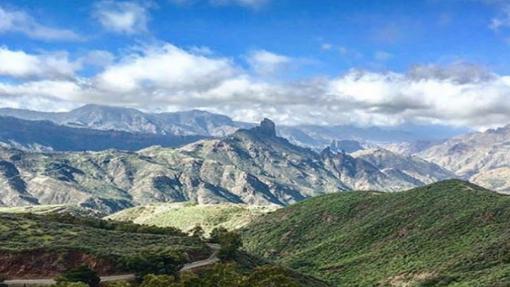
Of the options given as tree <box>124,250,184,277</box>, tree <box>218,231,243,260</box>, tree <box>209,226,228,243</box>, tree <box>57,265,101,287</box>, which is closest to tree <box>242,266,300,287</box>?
tree <box>124,250,184,277</box>

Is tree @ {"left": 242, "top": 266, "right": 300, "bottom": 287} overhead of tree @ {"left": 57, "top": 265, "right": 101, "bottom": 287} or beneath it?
overhead

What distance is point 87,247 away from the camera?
390 ft

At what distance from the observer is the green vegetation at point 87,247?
362ft

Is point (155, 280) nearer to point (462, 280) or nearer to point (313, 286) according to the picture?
point (313, 286)

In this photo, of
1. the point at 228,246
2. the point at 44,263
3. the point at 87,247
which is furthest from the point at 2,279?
the point at 228,246

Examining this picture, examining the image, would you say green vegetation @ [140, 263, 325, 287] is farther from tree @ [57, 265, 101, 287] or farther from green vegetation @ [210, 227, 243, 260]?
green vegetation @ [210, 227, 243, 260]

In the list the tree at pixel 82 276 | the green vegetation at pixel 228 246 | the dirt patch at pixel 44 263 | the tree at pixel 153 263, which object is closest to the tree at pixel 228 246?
the green vegetation at pixel 228 246

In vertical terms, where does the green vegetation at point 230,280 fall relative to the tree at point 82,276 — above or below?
above

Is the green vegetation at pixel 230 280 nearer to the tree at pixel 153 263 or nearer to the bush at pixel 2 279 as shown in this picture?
the tree at pixel 153 263

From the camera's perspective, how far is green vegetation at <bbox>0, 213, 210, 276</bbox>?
110 meters

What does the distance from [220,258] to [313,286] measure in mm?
22802

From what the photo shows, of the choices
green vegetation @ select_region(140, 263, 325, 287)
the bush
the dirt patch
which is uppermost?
green vegetation @ select_region(140, 263, 325, 287)

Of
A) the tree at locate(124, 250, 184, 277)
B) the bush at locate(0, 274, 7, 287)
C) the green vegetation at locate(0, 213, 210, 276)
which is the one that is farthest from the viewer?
the green vegetation at locate(0, 213, 210, 276)

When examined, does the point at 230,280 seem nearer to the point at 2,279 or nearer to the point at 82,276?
the point at 82,276
